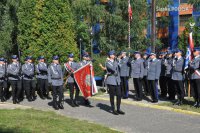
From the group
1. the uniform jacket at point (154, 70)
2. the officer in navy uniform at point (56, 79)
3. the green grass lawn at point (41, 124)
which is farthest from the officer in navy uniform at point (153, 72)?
the green grass lawn at point (41, 124)

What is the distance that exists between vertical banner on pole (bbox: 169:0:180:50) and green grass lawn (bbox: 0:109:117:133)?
30249mm

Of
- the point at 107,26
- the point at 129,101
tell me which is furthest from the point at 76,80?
the point at 107,26

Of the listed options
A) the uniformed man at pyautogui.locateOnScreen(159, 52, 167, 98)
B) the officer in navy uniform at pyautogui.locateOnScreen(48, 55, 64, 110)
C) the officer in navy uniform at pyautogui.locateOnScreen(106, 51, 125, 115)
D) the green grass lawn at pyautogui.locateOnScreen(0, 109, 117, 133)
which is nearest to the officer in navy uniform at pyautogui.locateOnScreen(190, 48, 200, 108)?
the uniformed man at pyautogui.locateOnScreen(159, 52, 167, 98)

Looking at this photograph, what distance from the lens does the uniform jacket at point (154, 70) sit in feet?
45.5

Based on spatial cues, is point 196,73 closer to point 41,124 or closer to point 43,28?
point 41,124

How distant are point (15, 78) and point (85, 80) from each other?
285 centimetres

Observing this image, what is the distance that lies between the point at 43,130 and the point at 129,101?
17.7 feet

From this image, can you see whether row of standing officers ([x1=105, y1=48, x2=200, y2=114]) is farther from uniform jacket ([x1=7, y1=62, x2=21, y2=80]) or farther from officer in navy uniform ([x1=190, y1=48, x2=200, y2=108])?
uniform jacket ([x1=7, y1=62, x2=21, y2=80])

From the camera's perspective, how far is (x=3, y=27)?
23375 mm

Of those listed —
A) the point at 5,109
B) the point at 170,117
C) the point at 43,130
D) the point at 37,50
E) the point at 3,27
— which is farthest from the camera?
the point at 3,27

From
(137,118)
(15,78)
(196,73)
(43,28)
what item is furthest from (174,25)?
(137,118)

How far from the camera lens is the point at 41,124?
994 cm

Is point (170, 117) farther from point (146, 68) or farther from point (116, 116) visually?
point (146, 68)

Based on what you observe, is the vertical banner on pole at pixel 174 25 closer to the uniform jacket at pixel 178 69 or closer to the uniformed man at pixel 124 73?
the uniformed man at pixel 124 73
